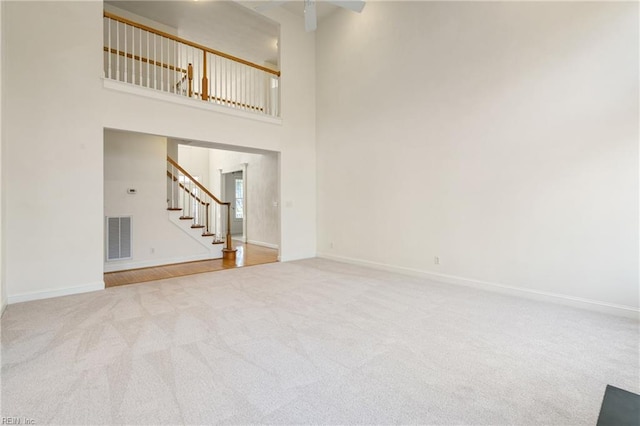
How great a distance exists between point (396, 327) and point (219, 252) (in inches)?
195

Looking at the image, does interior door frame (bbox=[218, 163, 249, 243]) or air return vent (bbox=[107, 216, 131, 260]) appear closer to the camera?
air return vent (bbox=[107, 216, 131, 260])

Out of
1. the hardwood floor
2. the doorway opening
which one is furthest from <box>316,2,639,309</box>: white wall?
the doorway opening

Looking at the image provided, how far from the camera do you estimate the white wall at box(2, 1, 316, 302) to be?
12.0ft

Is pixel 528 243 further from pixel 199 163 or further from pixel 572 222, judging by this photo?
pixel 199 163

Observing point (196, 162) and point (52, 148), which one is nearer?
point (52, 148)

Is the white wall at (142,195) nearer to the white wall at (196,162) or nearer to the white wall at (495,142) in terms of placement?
the white wall at (495,142)

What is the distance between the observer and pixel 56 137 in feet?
12.8

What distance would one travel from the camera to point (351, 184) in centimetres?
618

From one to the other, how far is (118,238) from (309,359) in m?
4.87

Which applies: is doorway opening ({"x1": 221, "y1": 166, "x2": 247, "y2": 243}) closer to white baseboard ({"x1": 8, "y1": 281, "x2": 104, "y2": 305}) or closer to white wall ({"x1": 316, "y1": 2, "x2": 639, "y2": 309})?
white wall ({"x1": 316, "y1": 2, "x2": 639, "y2": 309})

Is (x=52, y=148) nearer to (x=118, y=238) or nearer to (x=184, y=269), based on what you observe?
(x=118, y=238)

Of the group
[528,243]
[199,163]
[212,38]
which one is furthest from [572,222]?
[199,163]

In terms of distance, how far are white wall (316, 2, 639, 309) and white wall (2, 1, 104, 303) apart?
4.19m

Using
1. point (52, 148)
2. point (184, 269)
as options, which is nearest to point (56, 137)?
point (52, 148)
